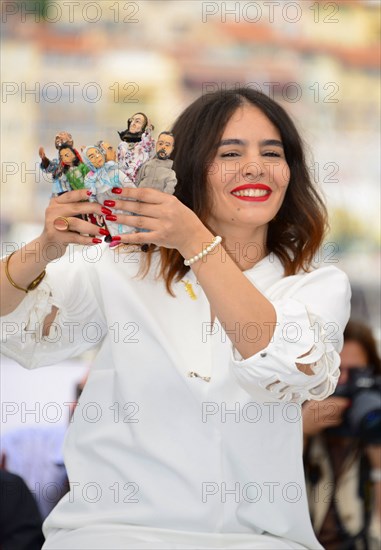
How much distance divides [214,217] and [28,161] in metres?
1.06

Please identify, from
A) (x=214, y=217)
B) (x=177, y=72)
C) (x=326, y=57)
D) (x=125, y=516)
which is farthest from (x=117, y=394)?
(x=326, y=57)

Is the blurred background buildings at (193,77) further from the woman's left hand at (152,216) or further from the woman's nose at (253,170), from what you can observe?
the woman's left hand at (152,216)

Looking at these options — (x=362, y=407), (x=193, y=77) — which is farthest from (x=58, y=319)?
(x=193, y=77)

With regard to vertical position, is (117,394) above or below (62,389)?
above

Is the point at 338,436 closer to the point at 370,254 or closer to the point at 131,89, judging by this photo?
the point at 370,254

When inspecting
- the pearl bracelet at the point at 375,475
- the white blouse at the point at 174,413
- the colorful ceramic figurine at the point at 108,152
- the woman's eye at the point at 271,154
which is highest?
the colorful ceramic figurine at the point at 108,152

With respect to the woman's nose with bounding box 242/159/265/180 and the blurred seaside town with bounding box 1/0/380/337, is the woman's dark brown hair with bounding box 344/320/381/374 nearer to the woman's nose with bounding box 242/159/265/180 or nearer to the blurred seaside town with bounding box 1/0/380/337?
the blurred seaside town with bounding box 1/0/380/337

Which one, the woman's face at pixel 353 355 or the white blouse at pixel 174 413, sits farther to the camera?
the woman's face at pixel 353 355

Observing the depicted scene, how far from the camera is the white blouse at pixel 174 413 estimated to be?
4.64 feet

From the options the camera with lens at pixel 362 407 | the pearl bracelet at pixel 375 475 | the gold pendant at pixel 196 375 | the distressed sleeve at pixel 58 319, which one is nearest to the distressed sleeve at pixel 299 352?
the gold pendant at pixel 196 375

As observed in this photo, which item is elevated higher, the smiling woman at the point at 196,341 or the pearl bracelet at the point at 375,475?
the smiling woman at the point at 196,341

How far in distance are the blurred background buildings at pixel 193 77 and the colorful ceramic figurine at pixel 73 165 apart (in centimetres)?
114

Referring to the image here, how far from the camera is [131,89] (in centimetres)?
253

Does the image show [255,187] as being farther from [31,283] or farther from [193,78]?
[193,78]
